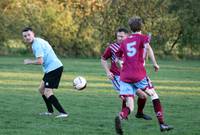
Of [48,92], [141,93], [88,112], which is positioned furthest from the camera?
[88,112]

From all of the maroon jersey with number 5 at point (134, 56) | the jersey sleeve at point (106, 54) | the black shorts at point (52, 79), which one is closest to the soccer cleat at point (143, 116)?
the jersey sleeve at point (106, 54)

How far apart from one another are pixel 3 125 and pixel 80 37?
41.6 meters

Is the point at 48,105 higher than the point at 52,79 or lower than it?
lower

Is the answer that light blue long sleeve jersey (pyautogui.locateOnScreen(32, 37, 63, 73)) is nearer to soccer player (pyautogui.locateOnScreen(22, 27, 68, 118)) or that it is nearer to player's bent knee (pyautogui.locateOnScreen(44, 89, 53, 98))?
soccer player (pyautogui.locateOnScreen(22, 27, 68, 118))

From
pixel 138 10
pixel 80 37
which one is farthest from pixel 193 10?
pixel 80 37

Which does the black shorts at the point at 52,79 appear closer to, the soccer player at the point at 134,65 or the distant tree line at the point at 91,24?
the soccer player at the point at 134,65

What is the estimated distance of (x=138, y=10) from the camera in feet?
173

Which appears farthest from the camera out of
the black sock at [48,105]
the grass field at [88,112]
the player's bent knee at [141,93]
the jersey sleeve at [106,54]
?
the black sock at [48,105]

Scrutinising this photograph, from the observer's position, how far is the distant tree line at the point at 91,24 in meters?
51.5

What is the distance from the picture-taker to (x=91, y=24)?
173ft

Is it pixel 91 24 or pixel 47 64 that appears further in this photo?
pixel 91 24

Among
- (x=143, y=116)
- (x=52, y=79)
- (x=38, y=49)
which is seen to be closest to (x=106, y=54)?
(x=52, y=79)

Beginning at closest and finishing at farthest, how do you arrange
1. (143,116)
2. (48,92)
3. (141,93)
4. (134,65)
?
(134,65)
(141,93)
(143,116)
(48,92)

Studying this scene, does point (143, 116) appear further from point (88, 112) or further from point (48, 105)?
point (48, 105)
